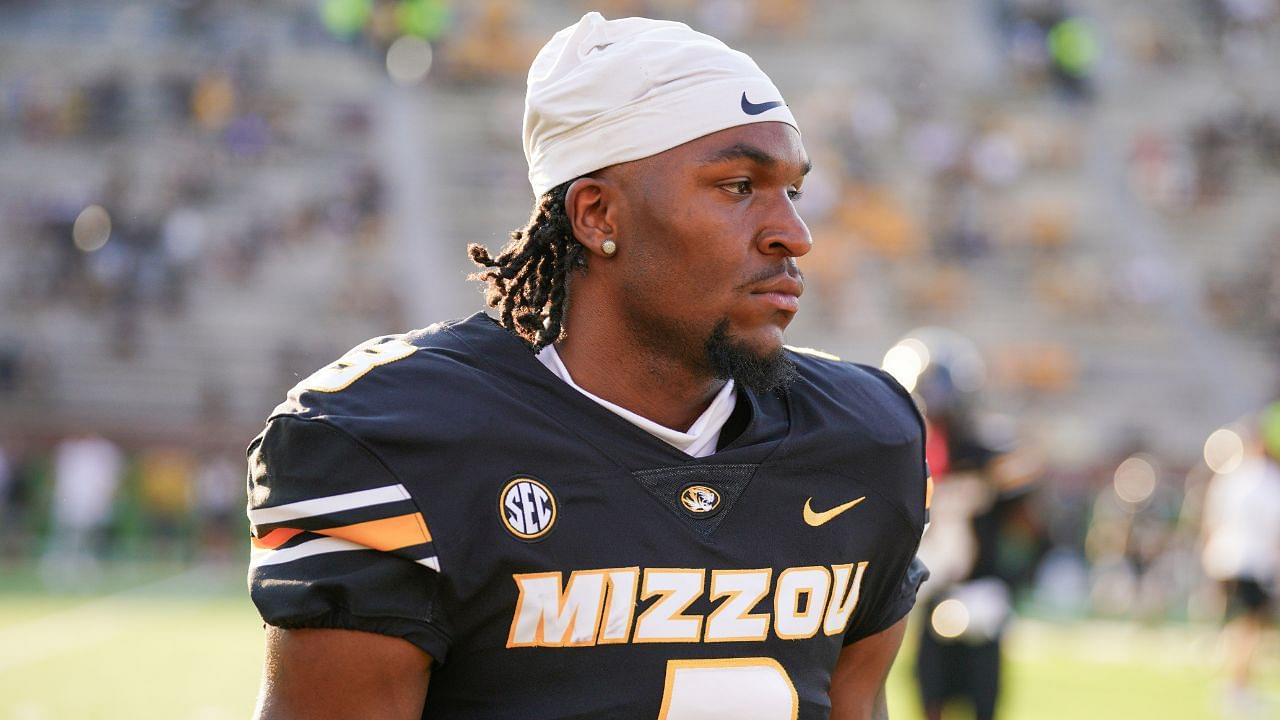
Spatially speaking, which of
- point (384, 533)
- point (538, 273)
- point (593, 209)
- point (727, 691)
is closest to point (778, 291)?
point (593, 209)

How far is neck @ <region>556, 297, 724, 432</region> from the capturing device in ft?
8.18

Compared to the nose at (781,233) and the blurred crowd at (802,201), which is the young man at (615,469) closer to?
the nose at (781,233)

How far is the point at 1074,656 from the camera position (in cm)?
1173

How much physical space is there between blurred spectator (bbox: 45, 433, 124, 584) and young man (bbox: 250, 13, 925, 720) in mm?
14810

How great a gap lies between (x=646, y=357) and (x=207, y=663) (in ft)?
27.5

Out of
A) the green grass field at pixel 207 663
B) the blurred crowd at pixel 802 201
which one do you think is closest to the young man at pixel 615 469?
the green grass field at pixel 207 663

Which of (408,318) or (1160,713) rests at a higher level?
(408,318)

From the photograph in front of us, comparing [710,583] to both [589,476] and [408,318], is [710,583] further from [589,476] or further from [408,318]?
[408,318]

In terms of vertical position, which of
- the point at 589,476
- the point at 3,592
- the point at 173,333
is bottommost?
the point at 3,592

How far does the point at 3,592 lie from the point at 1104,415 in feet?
40.6

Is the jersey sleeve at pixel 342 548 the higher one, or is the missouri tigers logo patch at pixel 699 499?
the missouri tigers logo patch at pixel 699 499

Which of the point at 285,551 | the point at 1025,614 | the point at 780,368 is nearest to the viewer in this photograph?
the point at 285,551

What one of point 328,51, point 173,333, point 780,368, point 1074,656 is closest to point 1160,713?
point 1074,656

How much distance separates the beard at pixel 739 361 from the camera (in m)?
2.43
